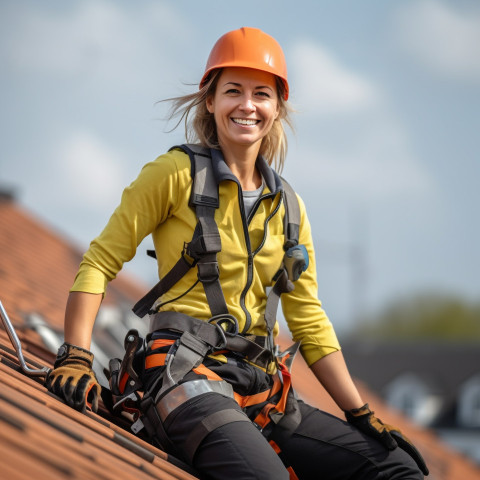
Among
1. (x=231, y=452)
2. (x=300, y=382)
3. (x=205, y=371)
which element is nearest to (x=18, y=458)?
(x=231, y=452)

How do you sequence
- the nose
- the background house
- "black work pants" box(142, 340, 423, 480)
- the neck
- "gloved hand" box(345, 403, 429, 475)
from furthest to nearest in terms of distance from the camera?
the background house → the neck → the nose → "gloved hand" box(345, 403, 429, 475) → "black work pants" box(142, 340, 423, 480)

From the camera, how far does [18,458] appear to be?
6.57 ft

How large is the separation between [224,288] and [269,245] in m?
0.29

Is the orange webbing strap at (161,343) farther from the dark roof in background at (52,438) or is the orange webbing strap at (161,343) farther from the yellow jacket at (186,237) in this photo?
the dark roof in background at (52,438)

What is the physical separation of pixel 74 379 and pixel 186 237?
76 centimetres

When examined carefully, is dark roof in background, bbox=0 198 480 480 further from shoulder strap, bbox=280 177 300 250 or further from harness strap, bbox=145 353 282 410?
shoulder strap, bbox=280 177 300 250

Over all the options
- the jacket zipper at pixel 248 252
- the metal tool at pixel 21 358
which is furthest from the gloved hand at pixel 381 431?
the metal tool at pixel 21 358

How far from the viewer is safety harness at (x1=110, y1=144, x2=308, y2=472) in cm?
317

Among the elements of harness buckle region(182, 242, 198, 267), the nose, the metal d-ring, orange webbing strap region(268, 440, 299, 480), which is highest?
the nose

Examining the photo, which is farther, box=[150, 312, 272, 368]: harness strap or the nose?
the nose

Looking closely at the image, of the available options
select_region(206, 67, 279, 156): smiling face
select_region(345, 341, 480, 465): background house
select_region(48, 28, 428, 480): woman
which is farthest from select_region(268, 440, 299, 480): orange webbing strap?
select_region(345, 341, 480, 465): background house

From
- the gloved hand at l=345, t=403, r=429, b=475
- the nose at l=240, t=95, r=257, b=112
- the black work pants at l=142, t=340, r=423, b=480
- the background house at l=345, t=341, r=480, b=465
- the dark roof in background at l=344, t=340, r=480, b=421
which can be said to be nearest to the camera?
the black work pants at l=142, t=340, r=423, b=480

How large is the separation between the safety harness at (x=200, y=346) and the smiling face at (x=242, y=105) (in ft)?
0.51

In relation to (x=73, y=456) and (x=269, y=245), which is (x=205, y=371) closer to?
(x=269, y=245)
